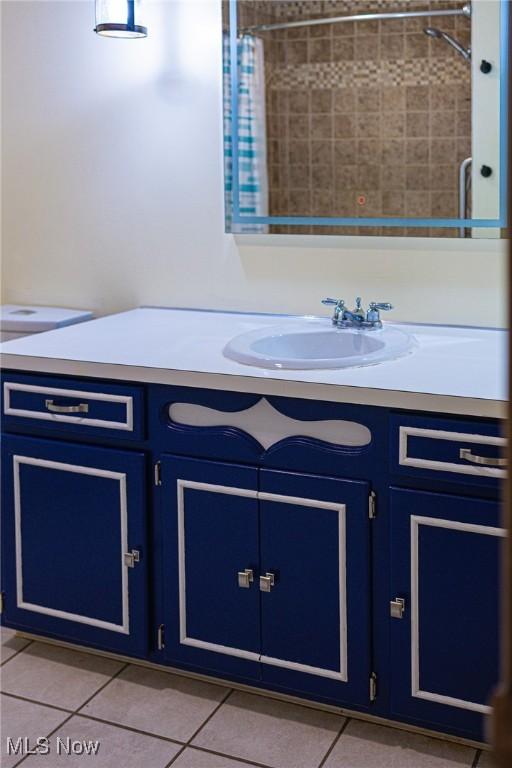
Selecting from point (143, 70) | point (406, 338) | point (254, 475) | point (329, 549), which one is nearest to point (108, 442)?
point (254, 475)

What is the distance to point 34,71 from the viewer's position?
3068 millimetres

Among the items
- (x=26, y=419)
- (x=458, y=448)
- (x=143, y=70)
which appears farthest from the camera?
(x=143, y=70)

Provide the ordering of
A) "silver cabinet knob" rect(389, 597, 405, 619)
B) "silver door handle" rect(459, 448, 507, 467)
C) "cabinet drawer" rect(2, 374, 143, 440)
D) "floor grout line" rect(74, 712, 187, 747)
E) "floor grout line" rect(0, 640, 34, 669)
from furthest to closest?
"floor grout line" rect(0, 640, 34, 669)
"cabinet drawer" rect(2, 374, 143, 440)
"floor grout line" rect(74, 712, 187, 747)
"silver cabinet knob" rect(389, 597, 405, 619)
"silver door handle" rect(459, 448, 507, 467)

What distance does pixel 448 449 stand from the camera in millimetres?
1984

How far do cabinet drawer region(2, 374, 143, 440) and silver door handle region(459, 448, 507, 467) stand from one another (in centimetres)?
78

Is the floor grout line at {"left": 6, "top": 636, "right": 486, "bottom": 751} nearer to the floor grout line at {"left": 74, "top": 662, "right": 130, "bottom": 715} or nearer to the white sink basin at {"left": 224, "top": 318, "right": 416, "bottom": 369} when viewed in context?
the floor grout line at {"left": 74, "top": 662, "right": 130, "bottom": 715}

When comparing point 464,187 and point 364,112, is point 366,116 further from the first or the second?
point 464,187

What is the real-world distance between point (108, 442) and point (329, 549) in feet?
2.02

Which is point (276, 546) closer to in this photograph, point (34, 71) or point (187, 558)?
point (187, 558)

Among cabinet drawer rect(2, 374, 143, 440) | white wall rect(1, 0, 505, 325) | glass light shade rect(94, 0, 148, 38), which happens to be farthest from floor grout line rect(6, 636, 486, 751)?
glass light shade rect(94, 0, 148, 38)

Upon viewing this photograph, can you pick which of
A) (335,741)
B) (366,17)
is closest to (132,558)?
(335,741)

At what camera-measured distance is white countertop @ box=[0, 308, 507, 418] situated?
2.01 meters

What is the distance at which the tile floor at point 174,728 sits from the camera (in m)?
2.14

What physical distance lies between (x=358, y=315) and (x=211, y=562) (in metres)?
0.71
